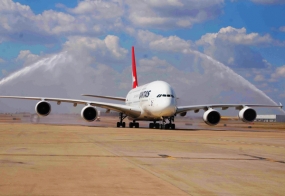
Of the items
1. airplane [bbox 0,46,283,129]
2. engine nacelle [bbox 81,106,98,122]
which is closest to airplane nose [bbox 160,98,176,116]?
airplane [bbox 0,46,283,129]

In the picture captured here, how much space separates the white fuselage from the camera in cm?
3625

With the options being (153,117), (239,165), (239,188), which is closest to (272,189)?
(239,188)

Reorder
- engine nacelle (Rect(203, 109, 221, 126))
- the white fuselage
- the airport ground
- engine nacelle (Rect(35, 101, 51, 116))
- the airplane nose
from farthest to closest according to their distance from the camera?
engine nacelle (Rect(35, 101, 51, 116)) → engine nacelle (Rect(203, 109, 221, 126)) → the white fuselage → the airplane nose → the airport ground

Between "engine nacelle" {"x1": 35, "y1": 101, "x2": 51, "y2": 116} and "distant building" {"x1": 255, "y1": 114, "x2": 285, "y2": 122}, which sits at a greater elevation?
"distant building" {"x1": 255, "y1": 114, "x2": 285, "y2": 122}

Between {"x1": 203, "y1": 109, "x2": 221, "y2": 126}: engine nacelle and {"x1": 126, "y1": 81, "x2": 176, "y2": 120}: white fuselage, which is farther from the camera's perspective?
{"x1": 203, "y1": 109, "x2": 221, "y2": 126}: engine nacelle

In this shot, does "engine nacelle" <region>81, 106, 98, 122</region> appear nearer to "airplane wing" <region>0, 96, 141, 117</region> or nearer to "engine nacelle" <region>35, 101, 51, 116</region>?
"airplane wing" <region>0, 96, 141, 117</region>

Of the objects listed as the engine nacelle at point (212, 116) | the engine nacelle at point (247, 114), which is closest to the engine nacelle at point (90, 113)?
the engine nacelle at point (212, 116)

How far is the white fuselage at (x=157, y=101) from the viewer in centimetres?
3625

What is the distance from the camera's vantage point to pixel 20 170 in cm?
906

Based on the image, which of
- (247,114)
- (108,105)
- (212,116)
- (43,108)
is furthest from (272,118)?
(43,108)

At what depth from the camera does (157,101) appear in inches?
1447

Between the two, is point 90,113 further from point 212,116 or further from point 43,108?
point 212,116

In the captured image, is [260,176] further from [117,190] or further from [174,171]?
[117,190]

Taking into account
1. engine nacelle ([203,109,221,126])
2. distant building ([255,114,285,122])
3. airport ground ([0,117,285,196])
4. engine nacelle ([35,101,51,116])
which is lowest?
airport ground ([0,117,285,196])
